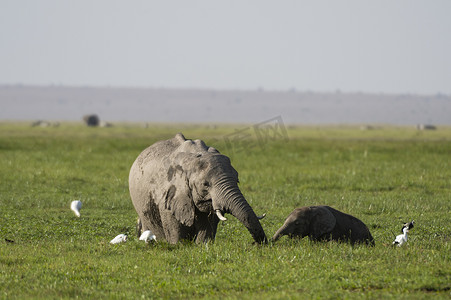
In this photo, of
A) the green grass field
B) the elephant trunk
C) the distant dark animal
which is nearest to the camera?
the green grass field

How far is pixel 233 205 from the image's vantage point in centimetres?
1245

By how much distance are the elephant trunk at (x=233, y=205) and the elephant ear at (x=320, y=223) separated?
2.46m

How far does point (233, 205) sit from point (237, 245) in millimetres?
1746

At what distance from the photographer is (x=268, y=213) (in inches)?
813

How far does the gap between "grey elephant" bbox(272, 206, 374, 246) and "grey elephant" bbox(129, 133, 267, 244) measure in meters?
1.74

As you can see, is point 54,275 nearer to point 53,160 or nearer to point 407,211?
point 407,211

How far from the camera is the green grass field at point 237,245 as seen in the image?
1058 cm

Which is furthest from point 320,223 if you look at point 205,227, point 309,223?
point 205,227

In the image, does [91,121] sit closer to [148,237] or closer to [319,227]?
[319,227]

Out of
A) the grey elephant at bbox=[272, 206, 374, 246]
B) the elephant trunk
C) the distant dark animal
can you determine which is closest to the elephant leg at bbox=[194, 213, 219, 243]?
the elephant trunk

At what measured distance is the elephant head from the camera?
14.8m

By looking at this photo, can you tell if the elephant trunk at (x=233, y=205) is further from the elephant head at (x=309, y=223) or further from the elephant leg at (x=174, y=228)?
the elephant head at (x=309, y=223)

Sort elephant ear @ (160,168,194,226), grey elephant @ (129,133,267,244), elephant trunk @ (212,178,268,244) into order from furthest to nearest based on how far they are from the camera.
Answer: elephant ear @ (160,168,194,226), grey elephant @ (129,133,267,244), elephant trunk @ (212,178,268,244)

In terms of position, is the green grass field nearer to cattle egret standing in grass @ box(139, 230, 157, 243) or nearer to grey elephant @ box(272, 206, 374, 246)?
cattle egret standing in grass @ box(139, 230, 157, 243)
